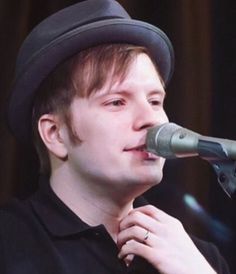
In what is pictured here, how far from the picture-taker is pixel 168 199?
177cm

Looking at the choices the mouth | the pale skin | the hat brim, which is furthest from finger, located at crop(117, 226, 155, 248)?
the hat brim

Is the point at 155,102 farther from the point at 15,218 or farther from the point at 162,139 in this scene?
the point at 15,218

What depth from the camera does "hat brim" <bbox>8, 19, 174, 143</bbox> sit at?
1296 millimetres

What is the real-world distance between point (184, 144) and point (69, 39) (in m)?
0.41

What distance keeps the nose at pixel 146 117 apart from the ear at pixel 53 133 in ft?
0.66

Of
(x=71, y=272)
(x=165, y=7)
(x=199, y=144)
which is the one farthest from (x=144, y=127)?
(x=165, y=7)

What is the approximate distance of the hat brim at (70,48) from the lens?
1.30m

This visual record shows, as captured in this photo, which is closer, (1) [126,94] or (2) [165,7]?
(1) [126,94]

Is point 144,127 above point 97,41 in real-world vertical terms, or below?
below

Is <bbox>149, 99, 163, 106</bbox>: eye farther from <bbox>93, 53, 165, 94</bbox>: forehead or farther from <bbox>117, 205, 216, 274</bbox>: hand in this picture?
<bbox>117, 205, 216, 274</bbox>: hand

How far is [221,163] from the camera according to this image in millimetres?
997

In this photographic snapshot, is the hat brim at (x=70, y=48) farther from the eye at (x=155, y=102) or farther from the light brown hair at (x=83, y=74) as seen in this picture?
the eye at (x=155, y=102)

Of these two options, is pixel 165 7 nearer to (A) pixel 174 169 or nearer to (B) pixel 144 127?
(A) pixel 174 169

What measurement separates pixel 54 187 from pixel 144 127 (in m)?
0.29
